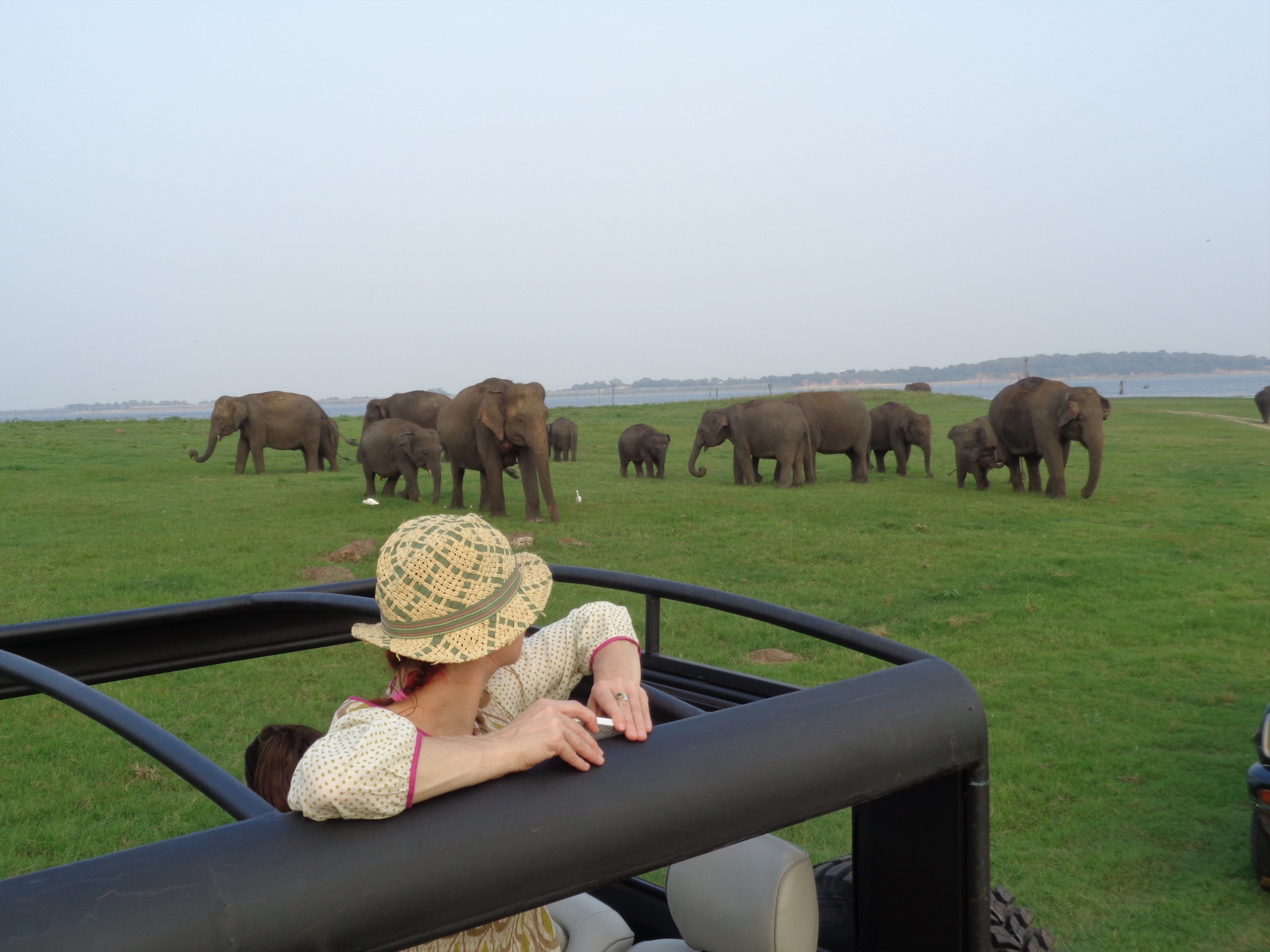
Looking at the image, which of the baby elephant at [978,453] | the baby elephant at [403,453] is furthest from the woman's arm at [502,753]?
the baby elephant at [978,453]

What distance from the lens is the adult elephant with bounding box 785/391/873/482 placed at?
21.9 meters

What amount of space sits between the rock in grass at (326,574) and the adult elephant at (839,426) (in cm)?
1284

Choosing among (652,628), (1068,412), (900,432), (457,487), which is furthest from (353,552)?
(900,432)

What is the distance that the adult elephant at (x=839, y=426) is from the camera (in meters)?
21.9

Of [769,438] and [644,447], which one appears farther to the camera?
[644,447]

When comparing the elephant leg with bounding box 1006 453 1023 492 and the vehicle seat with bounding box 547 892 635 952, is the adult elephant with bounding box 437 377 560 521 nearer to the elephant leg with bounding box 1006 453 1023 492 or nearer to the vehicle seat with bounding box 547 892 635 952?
the elephant leg with bounding box 1006 453 1023 492

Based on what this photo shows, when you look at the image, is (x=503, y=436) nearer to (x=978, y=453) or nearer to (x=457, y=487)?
(x=457, y=487)

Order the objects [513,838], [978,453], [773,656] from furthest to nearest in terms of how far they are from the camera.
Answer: [978,453], [773,656], [513,838]

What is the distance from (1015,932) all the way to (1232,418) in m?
42.9

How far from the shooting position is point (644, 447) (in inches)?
873

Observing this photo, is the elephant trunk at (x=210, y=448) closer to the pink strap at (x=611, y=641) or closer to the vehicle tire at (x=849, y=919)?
the pink strap at (x=611, y=641)

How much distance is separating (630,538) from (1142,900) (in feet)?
29.9

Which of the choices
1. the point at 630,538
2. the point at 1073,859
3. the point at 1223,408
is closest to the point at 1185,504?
the point at 630,538

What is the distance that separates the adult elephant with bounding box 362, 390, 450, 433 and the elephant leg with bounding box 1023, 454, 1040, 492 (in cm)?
1281
